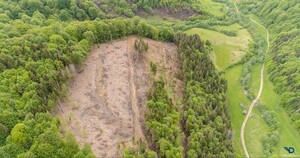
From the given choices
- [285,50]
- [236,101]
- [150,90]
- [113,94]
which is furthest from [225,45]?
[113,94]

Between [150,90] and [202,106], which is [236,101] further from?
[150,90]

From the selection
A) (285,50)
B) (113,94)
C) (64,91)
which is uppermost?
(285,50)

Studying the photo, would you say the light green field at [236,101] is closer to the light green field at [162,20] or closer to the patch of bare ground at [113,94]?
the patch of bare ground at [113,94]

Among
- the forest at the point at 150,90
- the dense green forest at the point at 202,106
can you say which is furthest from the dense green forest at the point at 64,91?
the forest at the point at 150,90

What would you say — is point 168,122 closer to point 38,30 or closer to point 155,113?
point 155,113

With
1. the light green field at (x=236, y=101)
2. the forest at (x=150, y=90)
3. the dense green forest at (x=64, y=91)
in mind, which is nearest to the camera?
the dense green forest at (x=64, y=91)

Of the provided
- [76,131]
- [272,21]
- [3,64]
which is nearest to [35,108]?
[76,131]
